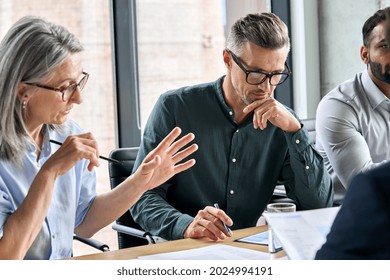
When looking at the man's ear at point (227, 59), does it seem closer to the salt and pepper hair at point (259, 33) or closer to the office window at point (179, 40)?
the salt and pepper hair at point (259, 33)

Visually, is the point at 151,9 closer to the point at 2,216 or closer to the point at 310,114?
the point at 310,114

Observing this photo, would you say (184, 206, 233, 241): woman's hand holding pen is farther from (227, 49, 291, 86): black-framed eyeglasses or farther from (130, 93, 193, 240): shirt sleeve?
(227, 49, 291, 86): black-framed eyeglasses

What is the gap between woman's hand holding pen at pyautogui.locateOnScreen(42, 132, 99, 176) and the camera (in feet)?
6.13

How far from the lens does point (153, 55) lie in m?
4.40

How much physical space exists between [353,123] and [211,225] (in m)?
1.19

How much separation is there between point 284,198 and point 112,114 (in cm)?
164

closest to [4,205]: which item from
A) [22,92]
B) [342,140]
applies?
[22,92]

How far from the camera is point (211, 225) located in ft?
6.62

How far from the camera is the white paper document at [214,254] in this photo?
1780 mm

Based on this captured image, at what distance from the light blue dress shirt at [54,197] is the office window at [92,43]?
2.04 m

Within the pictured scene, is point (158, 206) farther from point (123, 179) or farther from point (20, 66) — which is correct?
point (20, 66)

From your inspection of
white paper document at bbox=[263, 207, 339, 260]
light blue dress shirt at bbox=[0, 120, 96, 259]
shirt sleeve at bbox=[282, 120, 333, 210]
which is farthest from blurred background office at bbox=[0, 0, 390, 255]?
white paper document at bbox=[263, 207, 339, 260]
